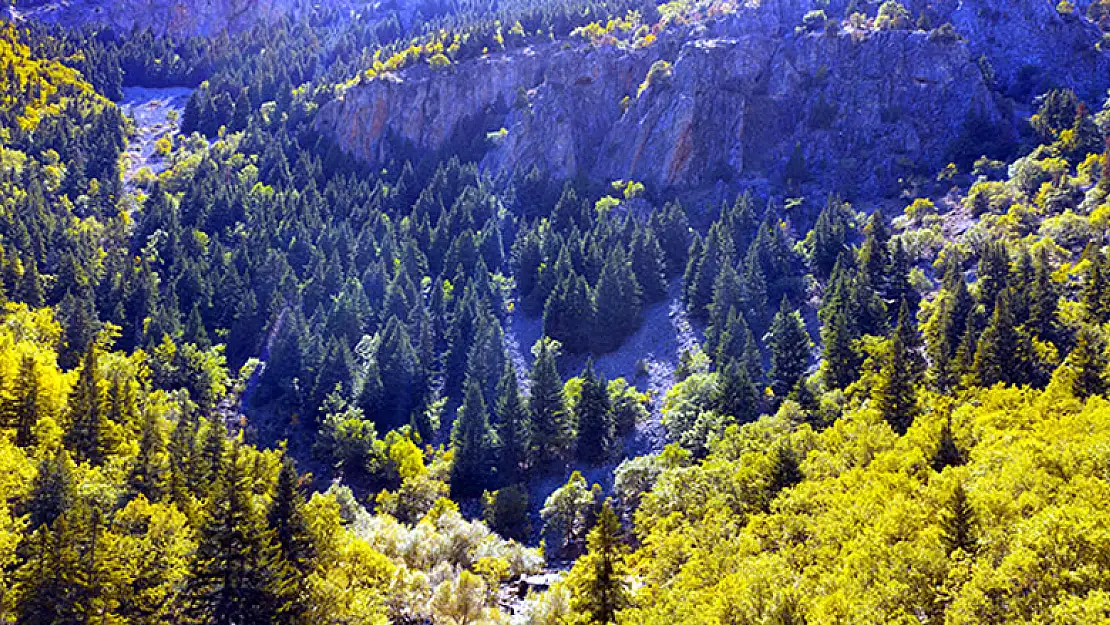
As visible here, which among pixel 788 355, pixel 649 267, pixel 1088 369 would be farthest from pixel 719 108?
pixel 1088 369

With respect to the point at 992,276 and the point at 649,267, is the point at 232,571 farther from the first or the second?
the point at 649,267

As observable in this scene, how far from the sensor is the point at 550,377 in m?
89.8

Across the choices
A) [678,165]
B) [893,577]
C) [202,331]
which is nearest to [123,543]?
[893,577]

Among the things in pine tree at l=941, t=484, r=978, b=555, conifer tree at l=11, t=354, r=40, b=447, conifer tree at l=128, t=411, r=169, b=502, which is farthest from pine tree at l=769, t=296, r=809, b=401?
conifer tree at l=11, t=354, r=40, b=447

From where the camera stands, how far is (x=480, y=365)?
99625 mm

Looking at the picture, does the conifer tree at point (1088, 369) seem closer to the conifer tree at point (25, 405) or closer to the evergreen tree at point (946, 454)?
the evergreen tree at point (946, 454)

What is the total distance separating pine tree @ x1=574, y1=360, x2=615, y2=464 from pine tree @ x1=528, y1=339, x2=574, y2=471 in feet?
6.05

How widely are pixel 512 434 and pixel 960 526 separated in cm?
5297

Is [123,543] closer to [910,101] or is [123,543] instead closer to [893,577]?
[893,577]

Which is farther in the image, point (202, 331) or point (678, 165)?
point (678, 165)

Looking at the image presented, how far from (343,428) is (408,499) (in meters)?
14.1

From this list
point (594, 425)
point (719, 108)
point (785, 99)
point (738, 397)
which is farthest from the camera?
point (719, 108)

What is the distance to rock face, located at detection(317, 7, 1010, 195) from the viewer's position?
127 m

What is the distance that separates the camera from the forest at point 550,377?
1805 inches
